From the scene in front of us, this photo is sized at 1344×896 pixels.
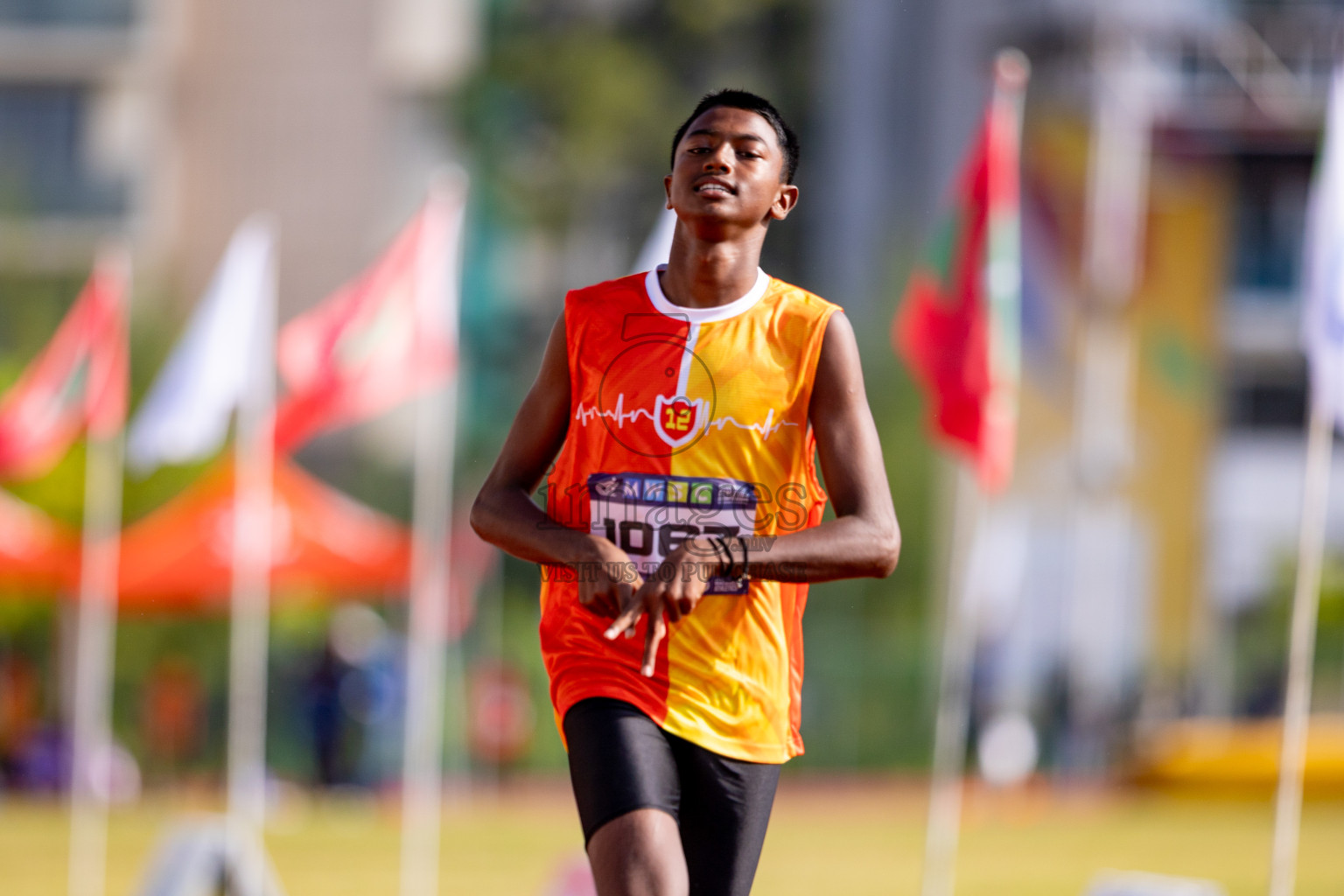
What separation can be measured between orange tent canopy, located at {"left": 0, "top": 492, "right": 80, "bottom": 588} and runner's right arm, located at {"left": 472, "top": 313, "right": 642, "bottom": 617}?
1834 cm

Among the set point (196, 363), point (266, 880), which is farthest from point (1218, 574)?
point (266, 880)

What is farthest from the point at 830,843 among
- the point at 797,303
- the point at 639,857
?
the point at 639,857

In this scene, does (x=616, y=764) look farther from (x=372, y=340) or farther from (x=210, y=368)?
(x=372, y=340)

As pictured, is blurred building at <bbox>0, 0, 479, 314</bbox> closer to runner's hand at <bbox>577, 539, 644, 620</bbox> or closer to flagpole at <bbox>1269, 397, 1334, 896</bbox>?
flagpole at <bbox>1269, 397, 1334, 896</bbox>

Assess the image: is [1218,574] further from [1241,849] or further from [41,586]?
[41,586]

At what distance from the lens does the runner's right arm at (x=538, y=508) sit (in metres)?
3.67

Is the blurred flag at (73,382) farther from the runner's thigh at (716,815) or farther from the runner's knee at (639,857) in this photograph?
the runner's knee at (639,857)

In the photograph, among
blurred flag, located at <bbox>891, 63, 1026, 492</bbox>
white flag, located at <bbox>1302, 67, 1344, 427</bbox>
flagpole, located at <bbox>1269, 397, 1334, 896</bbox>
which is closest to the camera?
flagpole, located at <bbox>1269, 397, 1334, 896</bbox>

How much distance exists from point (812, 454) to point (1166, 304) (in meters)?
31.6

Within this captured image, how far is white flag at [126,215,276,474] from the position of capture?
40.4 ft

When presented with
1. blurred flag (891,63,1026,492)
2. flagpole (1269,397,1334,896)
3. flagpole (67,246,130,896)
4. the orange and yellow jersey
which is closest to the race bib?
the orange and yellow jersey

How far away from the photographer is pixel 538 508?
3908mm

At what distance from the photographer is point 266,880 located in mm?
8281

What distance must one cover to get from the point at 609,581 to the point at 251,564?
1419cm
